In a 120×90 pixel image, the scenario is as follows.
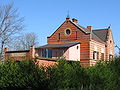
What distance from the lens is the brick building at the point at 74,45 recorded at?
38875mm

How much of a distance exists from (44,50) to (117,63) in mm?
21537

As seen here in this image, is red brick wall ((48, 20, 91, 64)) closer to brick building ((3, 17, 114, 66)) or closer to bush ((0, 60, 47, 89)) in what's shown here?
brick building ((3, 17, 114, 66))

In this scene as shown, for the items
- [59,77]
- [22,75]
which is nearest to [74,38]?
[22,75]

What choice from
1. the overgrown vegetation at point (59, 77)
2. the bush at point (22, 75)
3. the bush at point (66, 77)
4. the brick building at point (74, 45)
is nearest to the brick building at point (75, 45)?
the brick building at point (74, 45)

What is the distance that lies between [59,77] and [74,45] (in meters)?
23.0

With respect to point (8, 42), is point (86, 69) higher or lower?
lower

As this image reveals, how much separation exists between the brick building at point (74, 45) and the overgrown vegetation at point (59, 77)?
1790 cm

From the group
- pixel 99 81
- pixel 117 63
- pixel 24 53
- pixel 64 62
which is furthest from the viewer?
pixel 24 53

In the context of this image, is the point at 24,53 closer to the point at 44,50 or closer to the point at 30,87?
the point at 30,87

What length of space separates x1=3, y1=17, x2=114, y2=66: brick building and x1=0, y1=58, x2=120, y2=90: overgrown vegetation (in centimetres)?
1790

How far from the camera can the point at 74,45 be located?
38906 millimetres

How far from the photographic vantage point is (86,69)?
725 inches

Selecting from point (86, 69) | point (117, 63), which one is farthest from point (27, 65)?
point (117, 63)

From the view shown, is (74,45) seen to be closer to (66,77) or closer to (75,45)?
(75,45)
